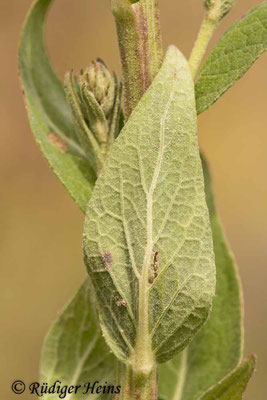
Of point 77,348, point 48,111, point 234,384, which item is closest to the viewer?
point 234,384

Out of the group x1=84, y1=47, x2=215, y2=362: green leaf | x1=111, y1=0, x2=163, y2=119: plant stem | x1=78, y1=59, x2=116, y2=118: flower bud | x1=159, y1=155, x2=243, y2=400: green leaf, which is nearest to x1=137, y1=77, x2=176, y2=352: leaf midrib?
x1=84, y1=47, x2=215, y2=362: green leaf

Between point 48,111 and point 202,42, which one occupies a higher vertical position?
point 48,111

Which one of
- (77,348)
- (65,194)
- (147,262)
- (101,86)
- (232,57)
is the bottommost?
(77,348)

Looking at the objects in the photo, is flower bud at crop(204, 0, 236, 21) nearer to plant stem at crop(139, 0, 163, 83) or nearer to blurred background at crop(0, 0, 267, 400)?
plant stem at crop(139, 0, 163, 83)

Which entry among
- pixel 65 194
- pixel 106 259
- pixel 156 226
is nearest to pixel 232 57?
pixel 156 226

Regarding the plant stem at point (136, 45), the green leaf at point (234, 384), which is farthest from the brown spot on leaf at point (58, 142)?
the green leaf at point (234, 384)

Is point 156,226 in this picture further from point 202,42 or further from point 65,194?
point 65,194

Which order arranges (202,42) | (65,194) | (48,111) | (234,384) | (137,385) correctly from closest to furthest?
(234,384)
(137,385)
(202,42)
(48,111)
(65,194)

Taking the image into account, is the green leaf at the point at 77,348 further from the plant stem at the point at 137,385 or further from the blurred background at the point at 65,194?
the blurred background at the point at 65,194
